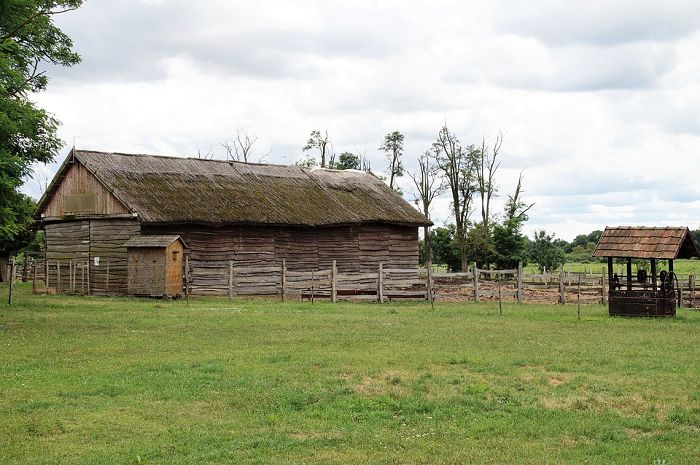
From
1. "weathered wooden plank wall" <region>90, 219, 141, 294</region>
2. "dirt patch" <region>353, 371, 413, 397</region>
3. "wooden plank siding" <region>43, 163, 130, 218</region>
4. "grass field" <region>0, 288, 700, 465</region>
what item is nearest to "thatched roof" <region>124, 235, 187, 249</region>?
"weathered wooden plank wall" <region>90, 219, 141, 294</region>

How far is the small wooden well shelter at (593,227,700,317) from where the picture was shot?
1014 inches

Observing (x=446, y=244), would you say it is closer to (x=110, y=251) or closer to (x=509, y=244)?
(x=509, y=244)

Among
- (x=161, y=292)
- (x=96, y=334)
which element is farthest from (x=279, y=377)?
(x=161, y=292)

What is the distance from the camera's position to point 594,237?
345ft

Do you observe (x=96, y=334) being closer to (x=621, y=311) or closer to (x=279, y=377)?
(x=279, y=377)

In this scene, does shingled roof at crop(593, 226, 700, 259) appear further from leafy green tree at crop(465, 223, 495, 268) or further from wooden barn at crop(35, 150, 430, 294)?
leafy green tree at crop(465, 223, 495, 268)

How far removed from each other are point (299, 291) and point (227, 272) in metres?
3.06

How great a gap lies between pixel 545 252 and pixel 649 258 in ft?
121

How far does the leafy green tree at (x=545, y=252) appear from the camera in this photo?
203 ft

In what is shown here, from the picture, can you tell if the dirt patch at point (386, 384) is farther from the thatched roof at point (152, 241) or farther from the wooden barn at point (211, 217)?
the wooden barn at point (211, 217)

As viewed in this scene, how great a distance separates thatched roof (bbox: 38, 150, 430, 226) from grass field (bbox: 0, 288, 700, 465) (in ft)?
46.0

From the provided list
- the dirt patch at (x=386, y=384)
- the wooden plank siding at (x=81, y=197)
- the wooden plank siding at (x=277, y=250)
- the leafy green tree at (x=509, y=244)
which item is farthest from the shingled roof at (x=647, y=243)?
the leafy green tree at (x=509, y=244)

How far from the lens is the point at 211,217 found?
35.5 m

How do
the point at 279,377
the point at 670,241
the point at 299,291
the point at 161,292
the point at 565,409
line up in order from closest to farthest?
the point at 565,409
the point at 279,377
the point at 670,241
the point at 161,292
the point at 299,291
